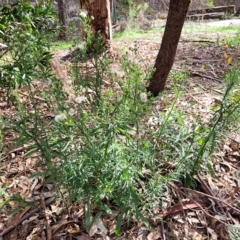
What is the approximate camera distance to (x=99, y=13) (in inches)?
142

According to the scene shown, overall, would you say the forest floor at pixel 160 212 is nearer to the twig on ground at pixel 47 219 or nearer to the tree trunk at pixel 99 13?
the twig on ground at pixel 47 219

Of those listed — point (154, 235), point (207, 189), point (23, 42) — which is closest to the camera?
point (23, 42)

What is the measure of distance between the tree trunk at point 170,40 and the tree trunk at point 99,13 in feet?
5.06

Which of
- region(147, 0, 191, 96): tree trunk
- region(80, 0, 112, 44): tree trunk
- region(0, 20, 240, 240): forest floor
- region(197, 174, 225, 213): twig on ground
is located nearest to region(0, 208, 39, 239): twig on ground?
region(0, 20, 240, 240): forest floor

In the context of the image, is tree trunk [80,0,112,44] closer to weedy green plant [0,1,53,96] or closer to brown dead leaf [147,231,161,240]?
weedy green plant [0,1,53,96]

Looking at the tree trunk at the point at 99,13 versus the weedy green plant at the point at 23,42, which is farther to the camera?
the tree trunk at the point at 99,13

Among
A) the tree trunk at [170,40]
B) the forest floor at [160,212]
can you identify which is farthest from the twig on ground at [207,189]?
the tree trunk at [170,40]

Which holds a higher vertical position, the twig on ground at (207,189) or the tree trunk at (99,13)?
the tree trunk at (99,13)

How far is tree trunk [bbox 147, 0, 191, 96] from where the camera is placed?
2068 mm

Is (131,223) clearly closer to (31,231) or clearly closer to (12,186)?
(31,231)

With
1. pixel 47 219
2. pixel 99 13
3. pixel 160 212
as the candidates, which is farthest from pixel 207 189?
pixel 99 13

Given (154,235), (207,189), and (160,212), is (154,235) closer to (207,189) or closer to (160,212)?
(160,212)

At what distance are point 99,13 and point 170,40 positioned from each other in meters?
1.72

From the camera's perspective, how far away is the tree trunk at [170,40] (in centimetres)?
207
